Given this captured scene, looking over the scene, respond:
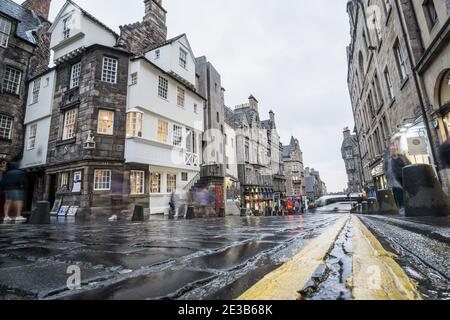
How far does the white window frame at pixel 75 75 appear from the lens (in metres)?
15.1

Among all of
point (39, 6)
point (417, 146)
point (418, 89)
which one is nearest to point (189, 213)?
point (417, 146)

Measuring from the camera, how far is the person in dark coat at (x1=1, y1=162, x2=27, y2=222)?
28.6 ft

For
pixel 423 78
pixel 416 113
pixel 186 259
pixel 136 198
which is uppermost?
pixel 423 78

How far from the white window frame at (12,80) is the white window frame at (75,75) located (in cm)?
555

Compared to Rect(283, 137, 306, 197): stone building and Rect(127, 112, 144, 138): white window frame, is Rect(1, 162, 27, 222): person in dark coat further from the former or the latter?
Rect(283, 137, 306, 197): stone building

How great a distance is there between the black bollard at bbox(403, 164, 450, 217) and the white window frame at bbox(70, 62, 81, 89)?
17.9 m

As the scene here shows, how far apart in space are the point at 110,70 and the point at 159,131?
4847mm

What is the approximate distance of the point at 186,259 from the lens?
69.4 inches

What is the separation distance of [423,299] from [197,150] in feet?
61.5

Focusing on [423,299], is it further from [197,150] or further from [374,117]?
[374,117]

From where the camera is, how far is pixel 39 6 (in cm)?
2097

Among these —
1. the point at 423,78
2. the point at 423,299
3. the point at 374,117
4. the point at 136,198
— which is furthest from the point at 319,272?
the point at 374,117

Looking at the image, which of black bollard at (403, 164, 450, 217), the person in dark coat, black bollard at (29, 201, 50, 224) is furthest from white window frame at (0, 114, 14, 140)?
black bollard at (403, 164, 450, 217)

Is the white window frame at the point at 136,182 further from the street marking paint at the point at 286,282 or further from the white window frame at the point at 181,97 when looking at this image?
the street marking paint at the point at 286,282
